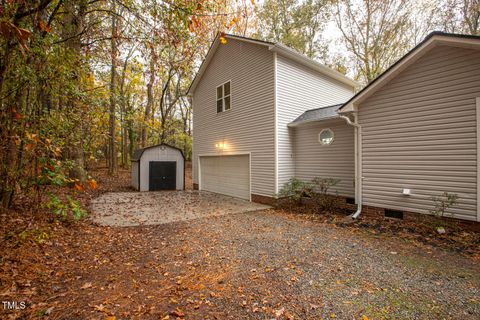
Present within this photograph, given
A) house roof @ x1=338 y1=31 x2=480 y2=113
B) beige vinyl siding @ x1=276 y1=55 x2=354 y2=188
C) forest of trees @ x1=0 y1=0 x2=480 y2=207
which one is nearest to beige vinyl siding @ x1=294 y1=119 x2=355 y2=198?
beige vinyl siding @ x1=276 y1=55 x2=354 y2=188

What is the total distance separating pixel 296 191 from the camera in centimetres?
781

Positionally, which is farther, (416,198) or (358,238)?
(416,198)

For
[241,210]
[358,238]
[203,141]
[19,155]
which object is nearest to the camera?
[19,155]

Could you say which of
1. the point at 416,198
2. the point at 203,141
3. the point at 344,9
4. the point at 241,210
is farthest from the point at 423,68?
the point at 344,9

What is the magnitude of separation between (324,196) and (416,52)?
4.66 m

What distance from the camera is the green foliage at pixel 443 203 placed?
15.8 feet

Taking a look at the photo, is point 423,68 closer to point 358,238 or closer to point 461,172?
point 461,172

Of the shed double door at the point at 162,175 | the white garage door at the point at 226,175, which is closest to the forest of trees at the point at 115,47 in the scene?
the shed double door at the point at 162,175

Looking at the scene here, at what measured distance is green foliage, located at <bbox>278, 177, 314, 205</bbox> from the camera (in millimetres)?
7684

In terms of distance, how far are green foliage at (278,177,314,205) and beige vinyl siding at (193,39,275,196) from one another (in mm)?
493

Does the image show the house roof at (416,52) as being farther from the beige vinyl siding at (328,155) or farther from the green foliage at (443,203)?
the green foliage at (443,203)

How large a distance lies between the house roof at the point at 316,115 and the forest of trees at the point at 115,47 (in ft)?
13.5

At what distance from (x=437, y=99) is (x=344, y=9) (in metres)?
11.9

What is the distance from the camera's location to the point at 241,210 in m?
7.51
